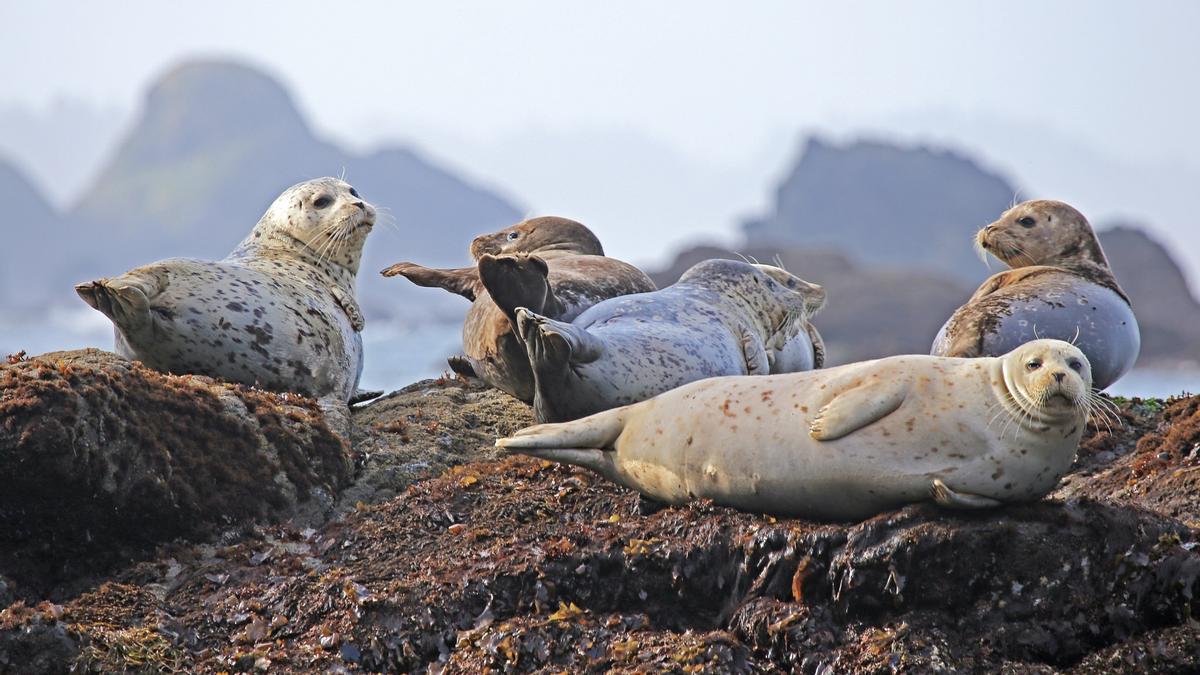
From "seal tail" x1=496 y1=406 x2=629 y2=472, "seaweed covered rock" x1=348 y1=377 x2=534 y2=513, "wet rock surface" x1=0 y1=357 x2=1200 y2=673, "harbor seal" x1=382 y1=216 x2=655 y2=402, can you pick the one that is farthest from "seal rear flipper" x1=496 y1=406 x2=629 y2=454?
"harbor seal" x1=382 y1=216 x2=655 y2=402

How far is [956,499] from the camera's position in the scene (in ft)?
16.3

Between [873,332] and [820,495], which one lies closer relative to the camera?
[820,495]

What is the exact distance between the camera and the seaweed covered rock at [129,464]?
5695 mm

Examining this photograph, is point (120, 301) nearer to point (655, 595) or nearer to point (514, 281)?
point (514, 281)

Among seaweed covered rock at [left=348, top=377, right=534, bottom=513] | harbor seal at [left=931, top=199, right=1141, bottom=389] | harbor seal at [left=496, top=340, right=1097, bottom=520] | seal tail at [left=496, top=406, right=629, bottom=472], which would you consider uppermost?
harbor seal at [left=931, top=199, right=1141, bottom=389]

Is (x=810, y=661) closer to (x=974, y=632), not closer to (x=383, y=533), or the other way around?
(x=974, y=632)

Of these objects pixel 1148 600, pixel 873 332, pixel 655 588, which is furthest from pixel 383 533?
pixel 873 332

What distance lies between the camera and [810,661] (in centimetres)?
478

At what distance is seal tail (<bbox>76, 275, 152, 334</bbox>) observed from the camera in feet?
24.7

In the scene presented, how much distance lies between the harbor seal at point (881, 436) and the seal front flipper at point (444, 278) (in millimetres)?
3870

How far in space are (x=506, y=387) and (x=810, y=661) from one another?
13.2 ft

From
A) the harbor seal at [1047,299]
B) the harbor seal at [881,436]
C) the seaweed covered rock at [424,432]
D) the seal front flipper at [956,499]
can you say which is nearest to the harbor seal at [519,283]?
the seaweed covered rock at [424,432]

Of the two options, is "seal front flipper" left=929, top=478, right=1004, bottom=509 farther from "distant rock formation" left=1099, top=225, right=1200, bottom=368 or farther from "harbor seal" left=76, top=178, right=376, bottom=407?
"distant rock formation" left=1099, top=225, right=1200, bottom=368

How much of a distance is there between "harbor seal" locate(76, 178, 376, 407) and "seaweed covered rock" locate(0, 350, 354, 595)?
0.92 meters
